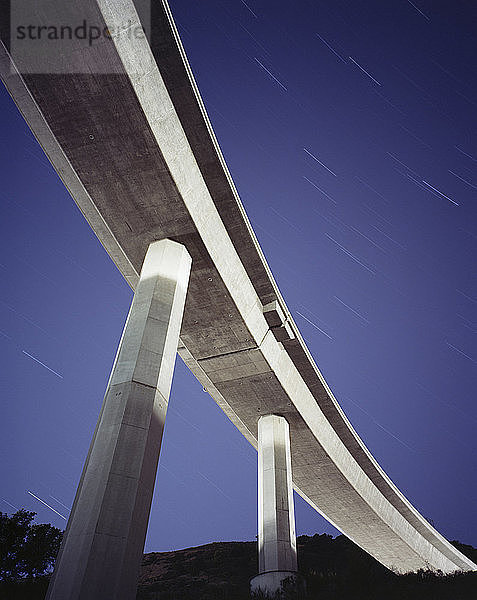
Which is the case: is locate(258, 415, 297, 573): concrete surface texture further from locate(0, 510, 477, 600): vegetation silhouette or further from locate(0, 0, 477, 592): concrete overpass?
locate(0, 510, 477, 600): vegetation silhouette

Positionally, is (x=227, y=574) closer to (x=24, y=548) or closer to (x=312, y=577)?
(x=24, y=548)

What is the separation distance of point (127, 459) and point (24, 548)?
2250cm

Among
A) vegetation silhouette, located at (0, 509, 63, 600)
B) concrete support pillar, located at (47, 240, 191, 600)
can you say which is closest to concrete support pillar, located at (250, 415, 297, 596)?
concrete support pillar, located at (47, 240, 191, 600)

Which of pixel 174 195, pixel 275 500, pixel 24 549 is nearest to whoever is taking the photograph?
pixel 174 195

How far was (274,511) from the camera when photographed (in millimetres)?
16953

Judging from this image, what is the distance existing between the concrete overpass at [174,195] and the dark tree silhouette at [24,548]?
15.4m

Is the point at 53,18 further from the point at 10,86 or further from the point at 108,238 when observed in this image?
the point at 108,238

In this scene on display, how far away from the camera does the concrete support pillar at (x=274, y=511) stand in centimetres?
1581

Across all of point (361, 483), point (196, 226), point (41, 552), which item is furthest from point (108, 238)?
point (41, 552)

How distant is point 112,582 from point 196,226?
314 inches

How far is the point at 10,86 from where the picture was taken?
1070cm

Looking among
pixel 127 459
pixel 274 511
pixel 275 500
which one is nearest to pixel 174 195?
pixel 127 459

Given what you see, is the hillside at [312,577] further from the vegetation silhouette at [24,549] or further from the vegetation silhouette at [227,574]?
the vegetation silhouette at [24,549]

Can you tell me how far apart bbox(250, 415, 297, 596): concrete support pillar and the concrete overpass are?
88 cm
